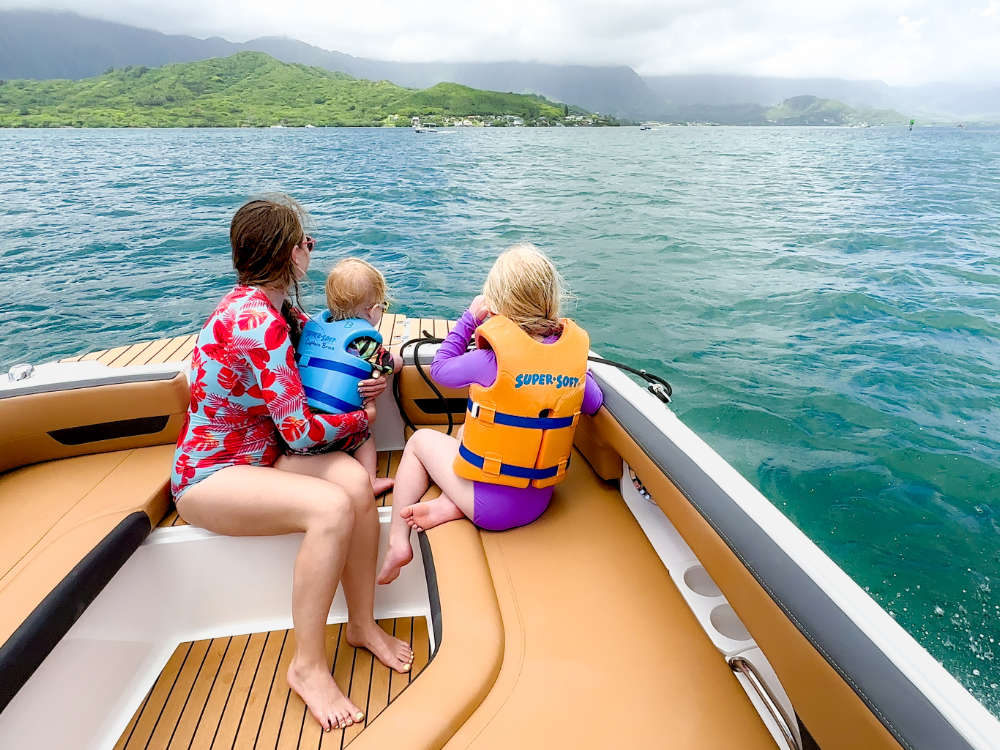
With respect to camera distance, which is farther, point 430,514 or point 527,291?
point 430,514

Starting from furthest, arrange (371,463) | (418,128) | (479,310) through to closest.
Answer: (418,128), (371,463), (479,310)

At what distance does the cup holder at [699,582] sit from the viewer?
161cm

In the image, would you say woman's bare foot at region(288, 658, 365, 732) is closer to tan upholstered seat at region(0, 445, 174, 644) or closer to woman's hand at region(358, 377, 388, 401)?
tan upholstered seat at region(0, 445, 174, 644)

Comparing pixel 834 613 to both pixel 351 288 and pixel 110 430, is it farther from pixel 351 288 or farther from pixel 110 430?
pixel 110 430

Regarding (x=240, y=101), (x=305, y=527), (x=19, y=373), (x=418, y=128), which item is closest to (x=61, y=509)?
(x=19, y=373)

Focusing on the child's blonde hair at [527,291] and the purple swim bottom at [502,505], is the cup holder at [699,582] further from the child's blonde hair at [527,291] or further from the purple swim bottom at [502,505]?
the child's blonde hair at [527,291]

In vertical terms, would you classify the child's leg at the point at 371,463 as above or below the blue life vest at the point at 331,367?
below

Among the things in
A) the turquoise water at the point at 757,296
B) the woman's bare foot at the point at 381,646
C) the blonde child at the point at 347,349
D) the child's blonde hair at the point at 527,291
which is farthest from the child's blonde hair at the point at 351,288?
the turquoise water at the point at 757,296

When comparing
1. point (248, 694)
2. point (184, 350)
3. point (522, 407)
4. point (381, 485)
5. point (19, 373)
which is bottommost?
point (248, 694)

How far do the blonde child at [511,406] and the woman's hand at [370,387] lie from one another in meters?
0.22

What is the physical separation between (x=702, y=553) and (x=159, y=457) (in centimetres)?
193

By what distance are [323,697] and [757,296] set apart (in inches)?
269

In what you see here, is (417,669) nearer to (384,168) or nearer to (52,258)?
(52,258)

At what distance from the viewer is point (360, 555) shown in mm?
1613
